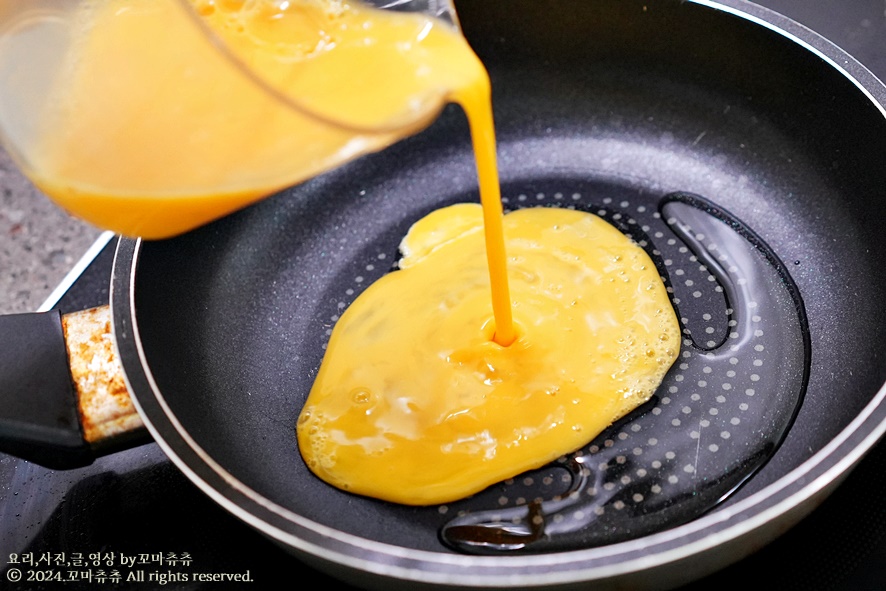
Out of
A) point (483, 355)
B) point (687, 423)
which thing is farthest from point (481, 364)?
point (687, 423)

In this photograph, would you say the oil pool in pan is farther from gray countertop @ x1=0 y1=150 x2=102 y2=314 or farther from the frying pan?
gray countertop @ x1=0 y1=150 x2=102 y2=314

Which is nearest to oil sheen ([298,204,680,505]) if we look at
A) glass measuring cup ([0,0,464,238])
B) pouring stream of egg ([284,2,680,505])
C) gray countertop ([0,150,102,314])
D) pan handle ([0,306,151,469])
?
pouring stream of egg ([284,2,680,505])

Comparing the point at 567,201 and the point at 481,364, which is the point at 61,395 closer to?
the point at 481,364

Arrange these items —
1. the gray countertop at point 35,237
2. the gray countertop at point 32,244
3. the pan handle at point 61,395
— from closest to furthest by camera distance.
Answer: the pan handle at point 61,395
the gray countertop at point 35,237
the gray countertop at point 32,244

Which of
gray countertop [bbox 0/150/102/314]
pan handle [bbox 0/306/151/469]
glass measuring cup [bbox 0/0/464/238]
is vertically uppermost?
glass measuring cup [bbox 0/0/464/238]

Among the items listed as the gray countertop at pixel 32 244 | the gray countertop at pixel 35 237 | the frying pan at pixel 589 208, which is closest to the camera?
the frying pan at pixel 589 208

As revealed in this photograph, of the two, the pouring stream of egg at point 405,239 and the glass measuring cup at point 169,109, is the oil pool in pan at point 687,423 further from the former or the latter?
the glass measuring cup at point 169,109

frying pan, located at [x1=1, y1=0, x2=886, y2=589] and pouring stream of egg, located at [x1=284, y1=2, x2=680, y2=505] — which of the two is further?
pouring stream of egg, located at [x1=284, y1=2, x2=680, y2=505]

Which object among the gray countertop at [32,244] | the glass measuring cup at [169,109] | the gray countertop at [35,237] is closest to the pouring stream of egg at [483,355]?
the glass measuring cup at [169,109]
